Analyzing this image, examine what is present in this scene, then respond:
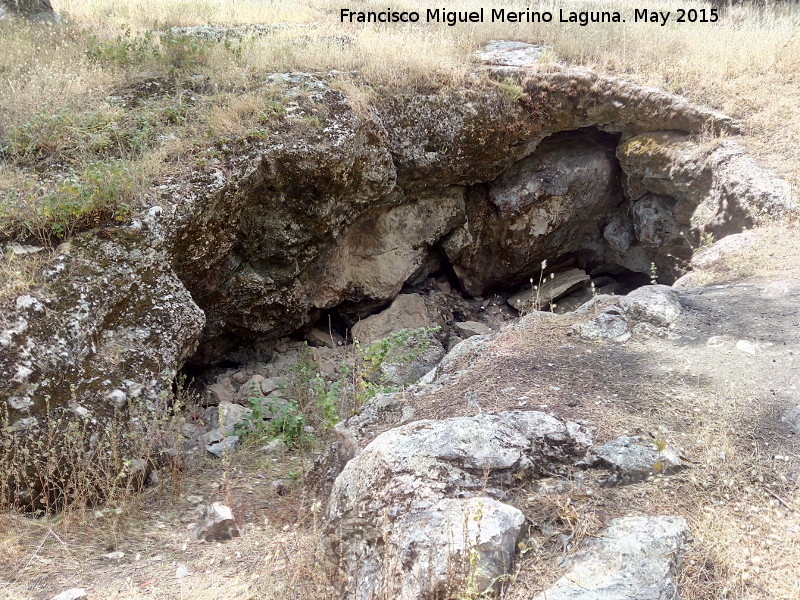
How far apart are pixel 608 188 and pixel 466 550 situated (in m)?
7.46

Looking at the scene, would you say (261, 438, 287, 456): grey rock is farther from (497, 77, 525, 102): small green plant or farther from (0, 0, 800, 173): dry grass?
(497, 77, 525, 102): small green plant

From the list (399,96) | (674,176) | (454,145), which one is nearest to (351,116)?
(399,96)

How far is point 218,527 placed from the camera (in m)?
3.67

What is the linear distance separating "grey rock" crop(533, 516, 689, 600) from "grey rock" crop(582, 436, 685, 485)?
0.29 metres

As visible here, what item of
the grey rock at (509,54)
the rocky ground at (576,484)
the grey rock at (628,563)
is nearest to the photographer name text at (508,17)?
the grey rock at (509,54)

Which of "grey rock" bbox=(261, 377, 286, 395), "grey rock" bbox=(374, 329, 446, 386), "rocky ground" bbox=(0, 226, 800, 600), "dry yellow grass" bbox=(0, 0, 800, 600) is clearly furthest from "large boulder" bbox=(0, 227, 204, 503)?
"grey rock" bbox=(374, 329, 446, 386)

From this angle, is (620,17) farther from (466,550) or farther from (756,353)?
(466,550)

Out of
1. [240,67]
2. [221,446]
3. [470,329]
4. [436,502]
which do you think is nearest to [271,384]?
[221,446]

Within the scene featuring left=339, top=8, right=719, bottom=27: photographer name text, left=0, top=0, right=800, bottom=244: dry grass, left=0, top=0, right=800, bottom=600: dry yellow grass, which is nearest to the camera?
left=0, top=0, right=800, bottom=600: dry yellow grass

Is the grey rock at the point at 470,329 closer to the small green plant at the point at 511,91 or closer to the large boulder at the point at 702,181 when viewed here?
the large boulder at the point at 702,181

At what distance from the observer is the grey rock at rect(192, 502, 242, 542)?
3.67m

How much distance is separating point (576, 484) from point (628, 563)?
21.3 inches

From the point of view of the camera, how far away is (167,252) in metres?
5.38

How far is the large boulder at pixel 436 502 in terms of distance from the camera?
2.46 meters
